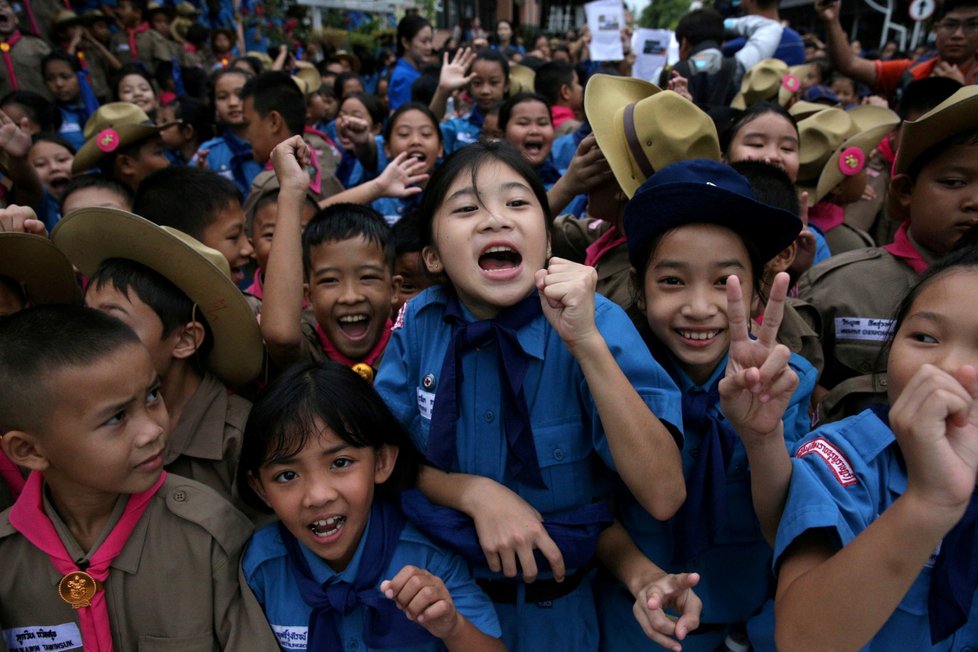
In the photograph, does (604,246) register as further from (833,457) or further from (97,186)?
(97,186)

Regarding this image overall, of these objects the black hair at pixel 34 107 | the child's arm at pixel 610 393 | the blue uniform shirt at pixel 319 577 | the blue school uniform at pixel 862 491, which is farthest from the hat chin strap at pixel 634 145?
the black hair at pixel 34 107

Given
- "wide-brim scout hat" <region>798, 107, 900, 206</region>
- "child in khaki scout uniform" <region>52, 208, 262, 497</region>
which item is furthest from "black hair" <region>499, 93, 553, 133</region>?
"child in khaki scout uniform" <region>52, 208, 262, 497</region>

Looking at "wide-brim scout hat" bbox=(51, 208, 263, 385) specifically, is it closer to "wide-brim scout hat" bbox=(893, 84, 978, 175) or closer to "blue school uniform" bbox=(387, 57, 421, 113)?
"wide-brim scout hat" bbox=(893, 84, 978, 175)

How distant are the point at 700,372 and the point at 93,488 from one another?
158 cm

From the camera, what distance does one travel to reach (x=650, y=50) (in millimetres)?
6383

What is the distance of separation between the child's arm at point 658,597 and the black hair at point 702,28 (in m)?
4.02

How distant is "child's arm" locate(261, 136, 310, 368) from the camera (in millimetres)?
2168

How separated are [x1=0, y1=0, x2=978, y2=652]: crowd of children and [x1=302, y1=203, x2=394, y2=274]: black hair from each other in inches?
0.7

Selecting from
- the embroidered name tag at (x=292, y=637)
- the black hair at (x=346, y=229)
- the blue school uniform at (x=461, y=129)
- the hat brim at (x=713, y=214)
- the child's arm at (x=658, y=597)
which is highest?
the hat brim at (x=713, y=214)

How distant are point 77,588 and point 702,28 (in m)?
4.74

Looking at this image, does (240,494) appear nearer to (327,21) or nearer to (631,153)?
(631,153)

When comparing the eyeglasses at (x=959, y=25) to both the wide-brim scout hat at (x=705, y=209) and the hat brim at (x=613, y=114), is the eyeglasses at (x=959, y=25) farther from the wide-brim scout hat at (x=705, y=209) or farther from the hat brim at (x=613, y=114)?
the wide-brim scout hat at (x=705, y=209)

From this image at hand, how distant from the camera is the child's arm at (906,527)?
0.97 m

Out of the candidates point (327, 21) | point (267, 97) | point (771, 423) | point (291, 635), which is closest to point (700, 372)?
point (771, 423)
